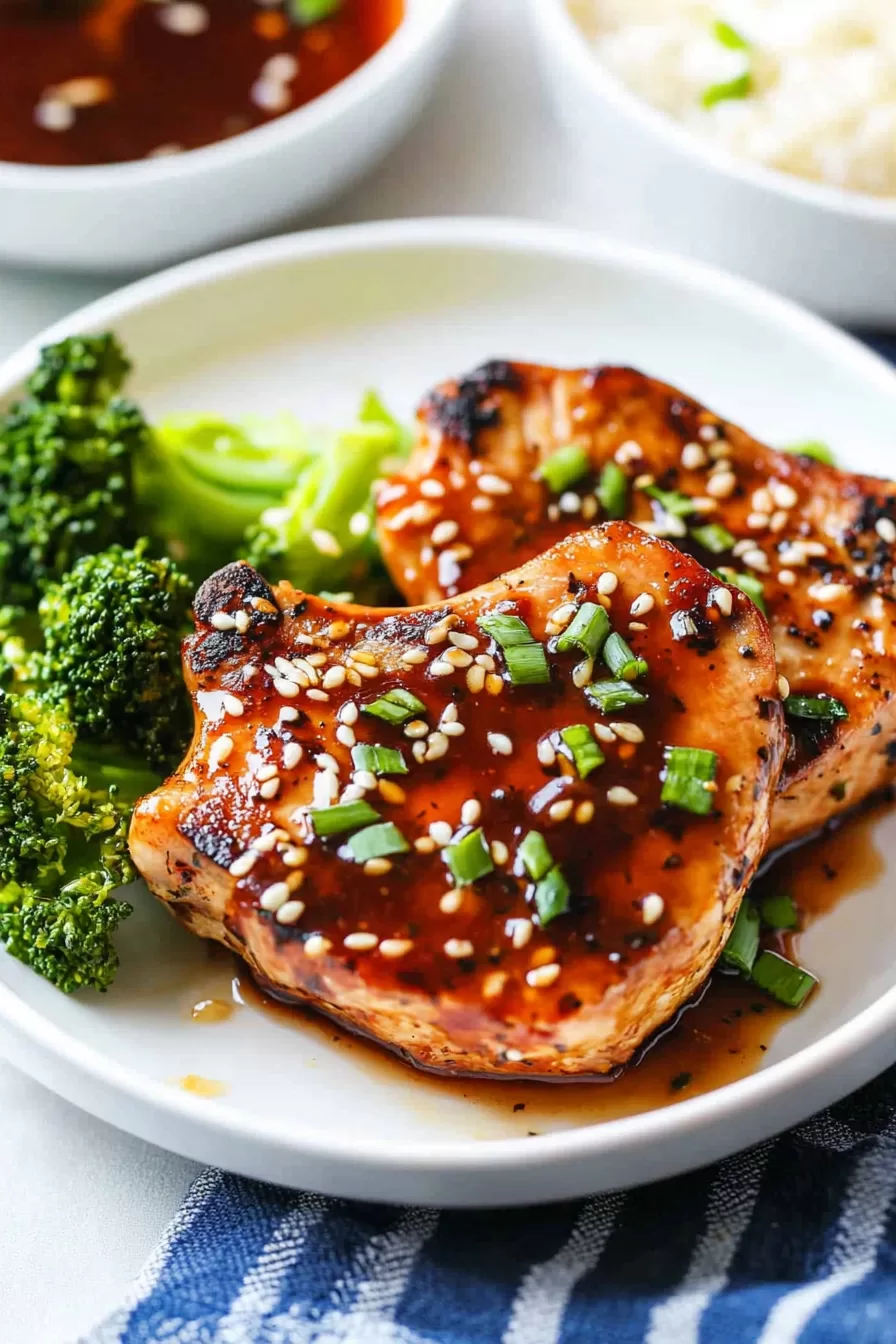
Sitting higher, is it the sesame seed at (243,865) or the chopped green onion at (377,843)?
the chopped green onion at (377,843)

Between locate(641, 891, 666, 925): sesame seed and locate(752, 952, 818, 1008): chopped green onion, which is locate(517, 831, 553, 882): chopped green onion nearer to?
locate(641, 891, 666, 925): sesame seed

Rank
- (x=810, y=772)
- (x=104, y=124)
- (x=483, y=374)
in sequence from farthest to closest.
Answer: (x=104, y=124), (x=483, y=374), (x=810, y=772)

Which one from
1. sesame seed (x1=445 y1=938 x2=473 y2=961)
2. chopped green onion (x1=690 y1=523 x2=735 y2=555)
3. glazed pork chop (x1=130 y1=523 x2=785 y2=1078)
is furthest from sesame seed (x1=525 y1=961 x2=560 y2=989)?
chopped green onion (x1=690 y1=523 x2=735 y2=555)

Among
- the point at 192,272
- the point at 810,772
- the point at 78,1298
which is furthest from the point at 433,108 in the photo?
the point at 78,1298

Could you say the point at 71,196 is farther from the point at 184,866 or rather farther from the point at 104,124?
the point at 184,866

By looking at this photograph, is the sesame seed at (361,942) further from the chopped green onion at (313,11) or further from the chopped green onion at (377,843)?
the chopped green onion at (313,11)

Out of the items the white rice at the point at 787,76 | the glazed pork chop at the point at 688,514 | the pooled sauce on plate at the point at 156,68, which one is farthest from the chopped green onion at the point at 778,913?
the pooled sauce on plate at the point at 156,68

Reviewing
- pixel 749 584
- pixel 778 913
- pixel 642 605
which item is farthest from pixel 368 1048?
pixel 749 584
